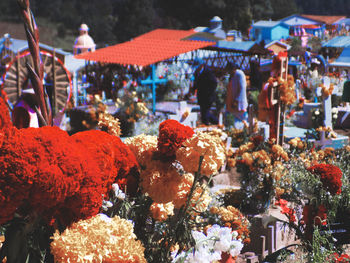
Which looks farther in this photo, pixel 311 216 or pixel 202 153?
pixel 311 216

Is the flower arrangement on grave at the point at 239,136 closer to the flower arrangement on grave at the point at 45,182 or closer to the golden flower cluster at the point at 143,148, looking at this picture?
the golden flower cluster at the point at 143,148

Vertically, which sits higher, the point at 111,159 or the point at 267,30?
the point at 267,30

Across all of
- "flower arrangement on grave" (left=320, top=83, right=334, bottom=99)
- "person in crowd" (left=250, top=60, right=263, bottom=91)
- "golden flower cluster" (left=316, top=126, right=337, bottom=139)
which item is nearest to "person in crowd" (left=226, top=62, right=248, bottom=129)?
"flower arrangement on grave" (left=320, top=83, right=334, bottom=99)

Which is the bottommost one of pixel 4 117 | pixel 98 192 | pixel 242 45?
pixel 98 192

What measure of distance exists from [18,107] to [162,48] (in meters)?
10.3

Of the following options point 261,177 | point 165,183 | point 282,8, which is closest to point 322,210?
point 165,183

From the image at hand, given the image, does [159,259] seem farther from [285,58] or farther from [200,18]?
[200,18]

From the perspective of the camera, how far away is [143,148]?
5.08 feet

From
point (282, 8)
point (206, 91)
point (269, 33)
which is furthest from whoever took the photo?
point (282, 8)

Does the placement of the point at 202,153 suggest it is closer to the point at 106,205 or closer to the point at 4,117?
the point at 106,205

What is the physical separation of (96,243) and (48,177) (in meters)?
0.23

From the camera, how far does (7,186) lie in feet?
3.18

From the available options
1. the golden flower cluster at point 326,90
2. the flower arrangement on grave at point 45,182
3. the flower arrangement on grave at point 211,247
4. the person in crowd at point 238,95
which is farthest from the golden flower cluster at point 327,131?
the flower arrangement on grave at point 45,182

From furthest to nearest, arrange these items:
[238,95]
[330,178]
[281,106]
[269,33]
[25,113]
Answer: [269,33] → [238,95] → [281,106] → [25,113] → [330,178]
